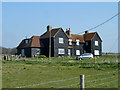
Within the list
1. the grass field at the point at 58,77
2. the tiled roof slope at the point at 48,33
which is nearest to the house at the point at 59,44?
the tiled roof slope at the point at 48,33

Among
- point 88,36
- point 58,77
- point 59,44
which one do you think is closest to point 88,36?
point 88,36

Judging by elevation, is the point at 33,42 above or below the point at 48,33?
below

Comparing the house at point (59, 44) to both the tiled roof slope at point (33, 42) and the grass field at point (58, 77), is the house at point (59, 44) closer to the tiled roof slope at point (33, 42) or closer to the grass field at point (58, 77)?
the tiled roof slope at point (33, 42)

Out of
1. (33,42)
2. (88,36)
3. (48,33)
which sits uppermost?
(48,33)

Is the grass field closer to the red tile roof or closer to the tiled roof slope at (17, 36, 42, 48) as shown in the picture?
the tiled roof slope at (17, 36, 42, 48)

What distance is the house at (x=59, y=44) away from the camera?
56.6 m

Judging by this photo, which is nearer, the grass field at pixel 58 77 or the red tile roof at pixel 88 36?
the grass field at pixel 58 77

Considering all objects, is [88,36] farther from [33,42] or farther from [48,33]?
[33,42]

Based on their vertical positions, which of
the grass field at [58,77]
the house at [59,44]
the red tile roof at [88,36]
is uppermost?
the red tile roof at [88,36]

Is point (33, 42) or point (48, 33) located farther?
point (48, 33)

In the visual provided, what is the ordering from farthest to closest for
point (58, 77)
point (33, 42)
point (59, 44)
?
point (33, 42)
point (59, 44)
point (58, 77)

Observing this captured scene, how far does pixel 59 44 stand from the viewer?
2249 inches

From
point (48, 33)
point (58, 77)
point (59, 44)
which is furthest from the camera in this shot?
point (48, 33)

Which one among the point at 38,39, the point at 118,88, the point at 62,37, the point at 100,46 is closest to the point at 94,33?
the point at 100,46
